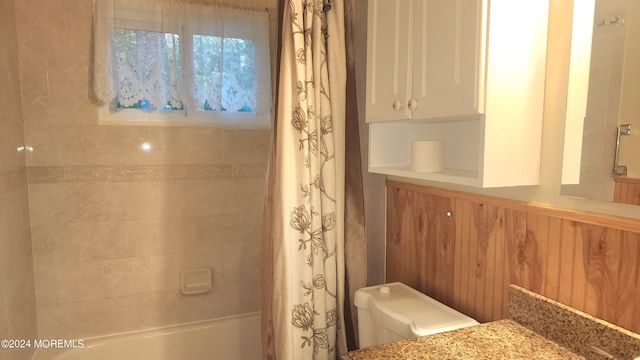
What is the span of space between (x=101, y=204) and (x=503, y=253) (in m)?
1.92

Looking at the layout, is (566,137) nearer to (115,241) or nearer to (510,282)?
(510,282)

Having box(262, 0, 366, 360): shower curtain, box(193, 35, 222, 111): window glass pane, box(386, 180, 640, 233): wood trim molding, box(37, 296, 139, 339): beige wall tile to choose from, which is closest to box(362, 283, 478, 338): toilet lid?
box(262, 0, 366, 360): shower curtain

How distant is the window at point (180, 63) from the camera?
6.03 feet

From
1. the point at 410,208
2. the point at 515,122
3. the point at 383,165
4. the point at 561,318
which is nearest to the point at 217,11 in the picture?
the point at 383,165

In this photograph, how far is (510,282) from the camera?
1.22m

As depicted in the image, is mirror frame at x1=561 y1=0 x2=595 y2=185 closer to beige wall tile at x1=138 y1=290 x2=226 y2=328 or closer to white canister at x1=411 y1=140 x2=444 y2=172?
white canister at x1=411 y1=140 x2=444 y2=172

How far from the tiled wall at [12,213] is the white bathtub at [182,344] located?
0.27m

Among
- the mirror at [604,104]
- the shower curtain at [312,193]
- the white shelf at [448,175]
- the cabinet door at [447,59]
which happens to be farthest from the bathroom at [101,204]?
the mirror at [604,104]

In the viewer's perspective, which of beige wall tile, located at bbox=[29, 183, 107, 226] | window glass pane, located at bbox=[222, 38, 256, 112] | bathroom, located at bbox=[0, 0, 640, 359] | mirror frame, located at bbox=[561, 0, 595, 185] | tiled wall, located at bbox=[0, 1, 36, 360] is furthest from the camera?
window glass pane, located at bbox=[222, 38, 256, 112]

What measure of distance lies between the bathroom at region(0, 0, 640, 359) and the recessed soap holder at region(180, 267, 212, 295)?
0.12 ft

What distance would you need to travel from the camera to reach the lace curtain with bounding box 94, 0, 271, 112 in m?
1.83

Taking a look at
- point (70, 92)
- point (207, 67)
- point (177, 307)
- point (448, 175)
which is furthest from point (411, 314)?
point (70, 92)

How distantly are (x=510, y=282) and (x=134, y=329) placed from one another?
6.32 ft

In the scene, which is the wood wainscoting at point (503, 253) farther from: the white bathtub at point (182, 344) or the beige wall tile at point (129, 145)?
the beige wall tile at point (129, 145)
